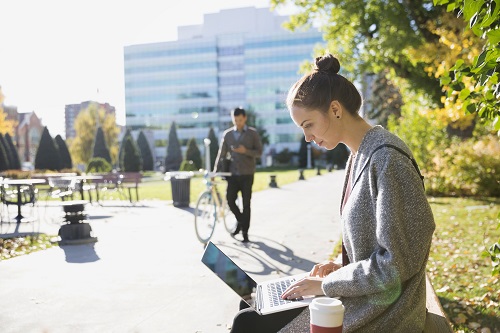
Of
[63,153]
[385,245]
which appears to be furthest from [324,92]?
[63,153]

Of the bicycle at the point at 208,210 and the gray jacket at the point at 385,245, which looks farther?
the bicycle at the point at 208,210

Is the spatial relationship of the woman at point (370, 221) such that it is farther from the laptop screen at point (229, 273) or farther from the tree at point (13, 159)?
the tree at point (13, 159)

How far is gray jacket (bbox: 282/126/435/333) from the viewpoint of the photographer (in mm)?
1811

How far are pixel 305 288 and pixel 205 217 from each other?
7294 millimetres

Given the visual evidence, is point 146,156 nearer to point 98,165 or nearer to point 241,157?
point 98,165

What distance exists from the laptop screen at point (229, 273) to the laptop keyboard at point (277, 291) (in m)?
0.09

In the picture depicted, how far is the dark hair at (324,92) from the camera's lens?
2.04m

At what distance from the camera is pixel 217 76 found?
110875 millimetres

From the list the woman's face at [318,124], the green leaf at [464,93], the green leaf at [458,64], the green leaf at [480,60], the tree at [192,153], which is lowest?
→ the tree at [192,153]

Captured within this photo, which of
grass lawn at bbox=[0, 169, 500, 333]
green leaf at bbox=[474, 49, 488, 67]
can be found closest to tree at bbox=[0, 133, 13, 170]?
grass lawn at bbox=[0, 169, 500, 333]

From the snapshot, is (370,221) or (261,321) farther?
(261,321)

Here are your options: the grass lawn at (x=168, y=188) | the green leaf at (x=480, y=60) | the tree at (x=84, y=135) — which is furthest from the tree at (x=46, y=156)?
the green leaf at (x=480, y=60)

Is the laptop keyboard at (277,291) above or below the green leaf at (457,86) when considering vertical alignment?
below

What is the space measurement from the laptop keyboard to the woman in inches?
1.9
